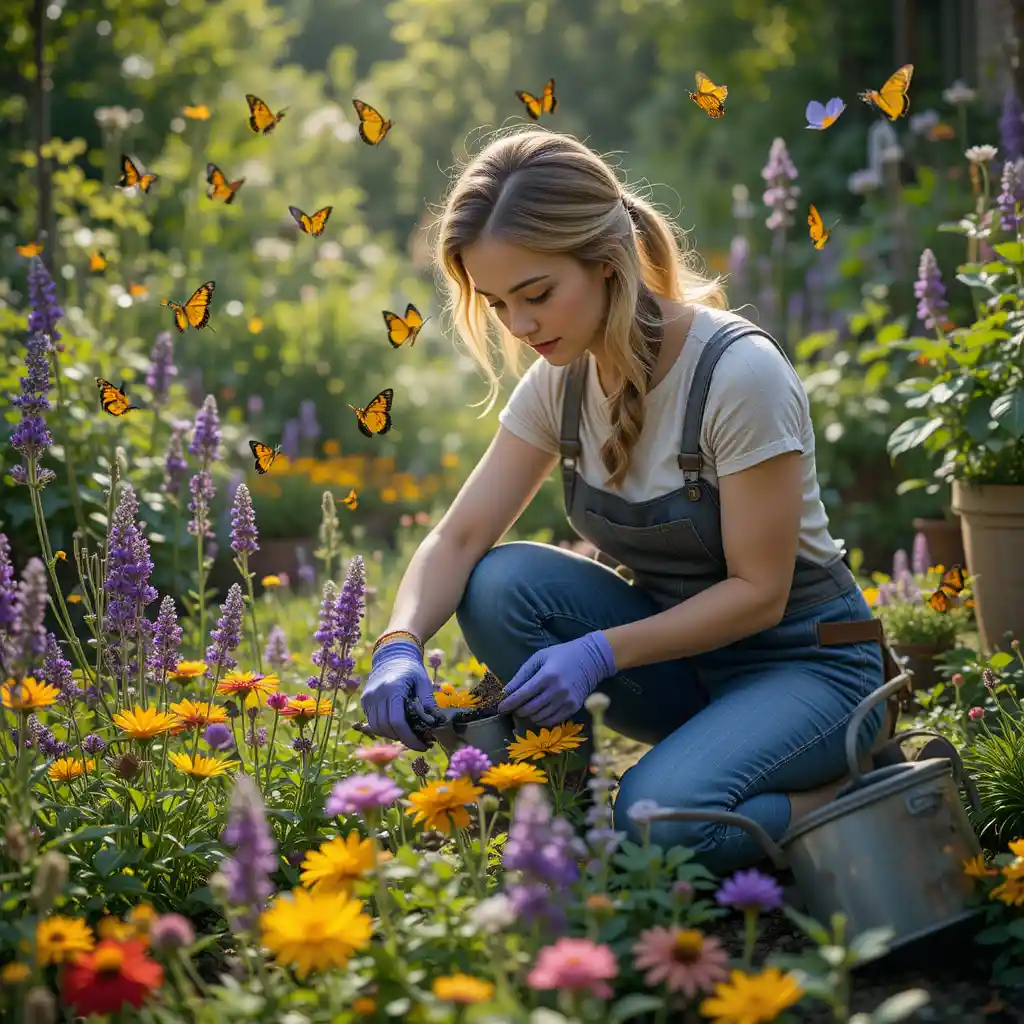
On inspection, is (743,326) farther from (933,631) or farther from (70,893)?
(70,893)

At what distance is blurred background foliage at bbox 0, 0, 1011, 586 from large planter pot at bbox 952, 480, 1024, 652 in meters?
0.75

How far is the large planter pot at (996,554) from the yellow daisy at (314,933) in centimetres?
192

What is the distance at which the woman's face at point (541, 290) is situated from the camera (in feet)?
7.00

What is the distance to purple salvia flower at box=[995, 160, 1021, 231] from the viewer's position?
2826mm

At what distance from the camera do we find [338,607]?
212 cm

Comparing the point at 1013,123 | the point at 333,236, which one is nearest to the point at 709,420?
the point at 1013,123

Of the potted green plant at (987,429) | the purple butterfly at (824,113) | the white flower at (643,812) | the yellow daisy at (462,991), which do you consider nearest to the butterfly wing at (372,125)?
the purple butterfly at (824,113)

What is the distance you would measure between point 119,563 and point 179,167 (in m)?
5.18

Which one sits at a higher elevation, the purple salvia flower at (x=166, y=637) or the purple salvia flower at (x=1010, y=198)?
the purple salvia flower at (x=1010, y=198)

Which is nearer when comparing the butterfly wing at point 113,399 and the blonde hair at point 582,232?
the blonde hair at point 582,232

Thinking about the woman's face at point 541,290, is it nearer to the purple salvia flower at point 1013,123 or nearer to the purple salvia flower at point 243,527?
the purple salvia flower at point 243,527

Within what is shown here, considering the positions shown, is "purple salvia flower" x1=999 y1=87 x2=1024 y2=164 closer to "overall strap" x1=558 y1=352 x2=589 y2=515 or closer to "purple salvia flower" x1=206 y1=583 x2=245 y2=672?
"overall strap" x1=558 y1=352 x2=589 y2=515

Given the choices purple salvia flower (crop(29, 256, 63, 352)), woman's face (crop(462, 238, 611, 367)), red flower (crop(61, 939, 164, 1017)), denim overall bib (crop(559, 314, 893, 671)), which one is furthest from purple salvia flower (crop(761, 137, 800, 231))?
red flower (crop(61, 939, 164, 1017))

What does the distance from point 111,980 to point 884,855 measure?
989 millimetres
